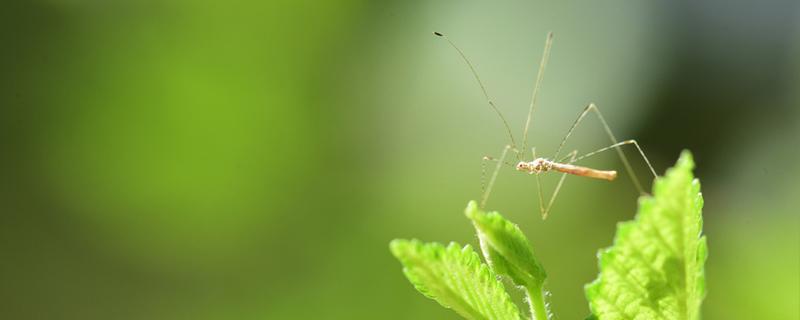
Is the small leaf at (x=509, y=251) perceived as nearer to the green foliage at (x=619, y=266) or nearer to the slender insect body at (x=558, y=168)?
the green foliage at (x=619, y=266)

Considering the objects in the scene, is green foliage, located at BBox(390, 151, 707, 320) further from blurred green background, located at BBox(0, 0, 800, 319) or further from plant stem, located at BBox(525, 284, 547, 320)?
blurred green background, located at BBox(0, 0, 800, 319)

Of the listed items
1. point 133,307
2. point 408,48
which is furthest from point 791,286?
point 133,307

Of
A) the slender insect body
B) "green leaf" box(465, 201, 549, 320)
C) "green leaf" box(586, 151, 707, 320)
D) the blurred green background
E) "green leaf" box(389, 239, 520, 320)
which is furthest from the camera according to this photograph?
the blurred green background

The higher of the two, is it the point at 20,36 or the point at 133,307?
the point at 20,36

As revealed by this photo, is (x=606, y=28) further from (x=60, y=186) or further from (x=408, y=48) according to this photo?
(x=60, y=186)

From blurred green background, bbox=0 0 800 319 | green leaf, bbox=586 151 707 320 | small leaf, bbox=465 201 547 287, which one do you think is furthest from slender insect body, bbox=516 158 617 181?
green leaf, bbox=586 151 707 320
